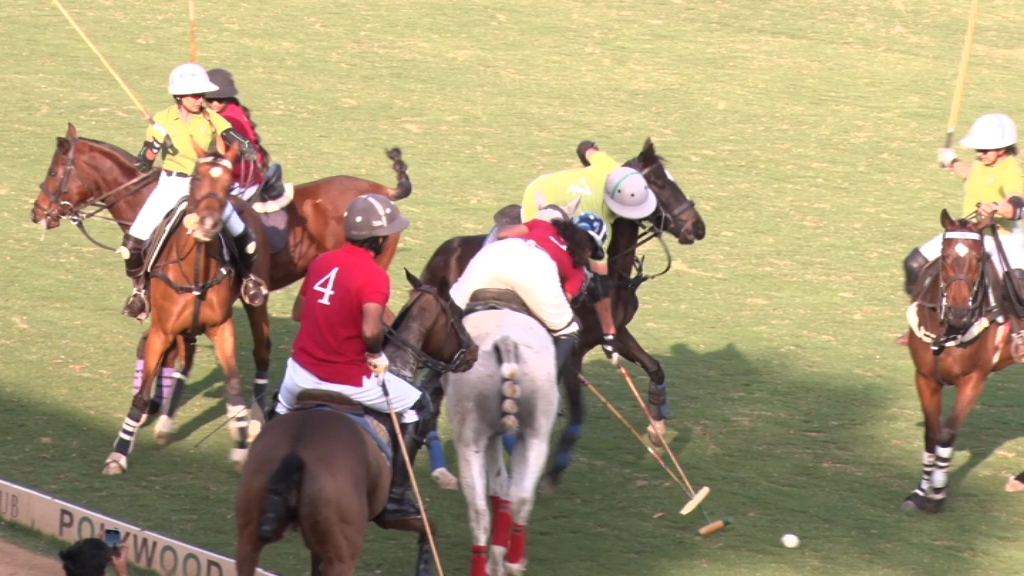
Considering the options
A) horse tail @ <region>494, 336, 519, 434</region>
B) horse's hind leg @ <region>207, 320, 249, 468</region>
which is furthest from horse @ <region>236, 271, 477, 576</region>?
horse's hind leg @ <region>207, 320, 249, 468</region>

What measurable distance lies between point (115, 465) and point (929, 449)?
5.26 metres

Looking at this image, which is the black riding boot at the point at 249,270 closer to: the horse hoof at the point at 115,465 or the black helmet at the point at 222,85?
the horse hoof at the point at 115,465

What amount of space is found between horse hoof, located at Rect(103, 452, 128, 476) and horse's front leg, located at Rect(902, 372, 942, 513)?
506 centimetres

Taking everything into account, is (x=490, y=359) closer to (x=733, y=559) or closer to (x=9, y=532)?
(x=733, y=559)

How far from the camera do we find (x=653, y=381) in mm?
10750

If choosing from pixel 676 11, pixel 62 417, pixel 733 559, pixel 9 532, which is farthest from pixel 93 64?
pixel 733 559

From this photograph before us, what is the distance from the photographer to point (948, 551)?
9.09m

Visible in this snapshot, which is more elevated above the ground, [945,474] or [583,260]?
[583,260]

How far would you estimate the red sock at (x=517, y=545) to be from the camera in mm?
8156

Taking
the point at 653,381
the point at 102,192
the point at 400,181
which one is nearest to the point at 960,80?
the point at 653,381

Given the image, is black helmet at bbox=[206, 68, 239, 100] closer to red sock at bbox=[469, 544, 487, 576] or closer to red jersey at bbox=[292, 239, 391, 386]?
red jersey at bbox=[292, 239, 391, 386]

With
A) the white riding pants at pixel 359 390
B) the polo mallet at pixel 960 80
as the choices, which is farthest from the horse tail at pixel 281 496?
the polo mallet at pixel 960 80

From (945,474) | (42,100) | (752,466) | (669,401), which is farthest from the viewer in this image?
(42,100)

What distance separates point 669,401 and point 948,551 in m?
2.94
